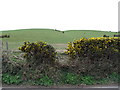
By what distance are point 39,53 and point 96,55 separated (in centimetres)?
221

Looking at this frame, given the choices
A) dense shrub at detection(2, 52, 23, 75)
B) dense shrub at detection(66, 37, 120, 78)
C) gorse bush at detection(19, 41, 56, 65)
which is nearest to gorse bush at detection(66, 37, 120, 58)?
dense shrub at detection(66, 37, 120, 78)

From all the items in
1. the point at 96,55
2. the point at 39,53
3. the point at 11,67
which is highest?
the point at 39,53

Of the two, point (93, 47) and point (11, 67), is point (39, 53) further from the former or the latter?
point (93, 47)

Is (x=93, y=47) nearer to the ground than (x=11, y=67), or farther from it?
farther from it

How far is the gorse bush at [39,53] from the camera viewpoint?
17.1 ft

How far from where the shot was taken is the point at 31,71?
A: 16.6ft

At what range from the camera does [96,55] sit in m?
5.64

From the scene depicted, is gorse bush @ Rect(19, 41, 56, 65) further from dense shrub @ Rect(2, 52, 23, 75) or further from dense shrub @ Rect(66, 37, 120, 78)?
dense shrub @ Rect(66, 37, 120, 78)

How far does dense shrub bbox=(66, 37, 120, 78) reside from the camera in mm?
5418

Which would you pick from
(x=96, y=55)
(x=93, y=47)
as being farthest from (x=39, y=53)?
(x=96, y=55)

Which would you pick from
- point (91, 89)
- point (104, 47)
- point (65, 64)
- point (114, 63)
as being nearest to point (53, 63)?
point (65, 64)

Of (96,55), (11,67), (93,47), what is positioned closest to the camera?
(11,67)

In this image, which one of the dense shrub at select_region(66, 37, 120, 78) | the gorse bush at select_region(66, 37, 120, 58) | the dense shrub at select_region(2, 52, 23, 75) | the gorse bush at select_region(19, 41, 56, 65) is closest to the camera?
the dense shrub at select_region(2, 52, 23, 75)

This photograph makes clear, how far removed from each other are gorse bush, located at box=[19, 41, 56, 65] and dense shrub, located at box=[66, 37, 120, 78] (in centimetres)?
84
